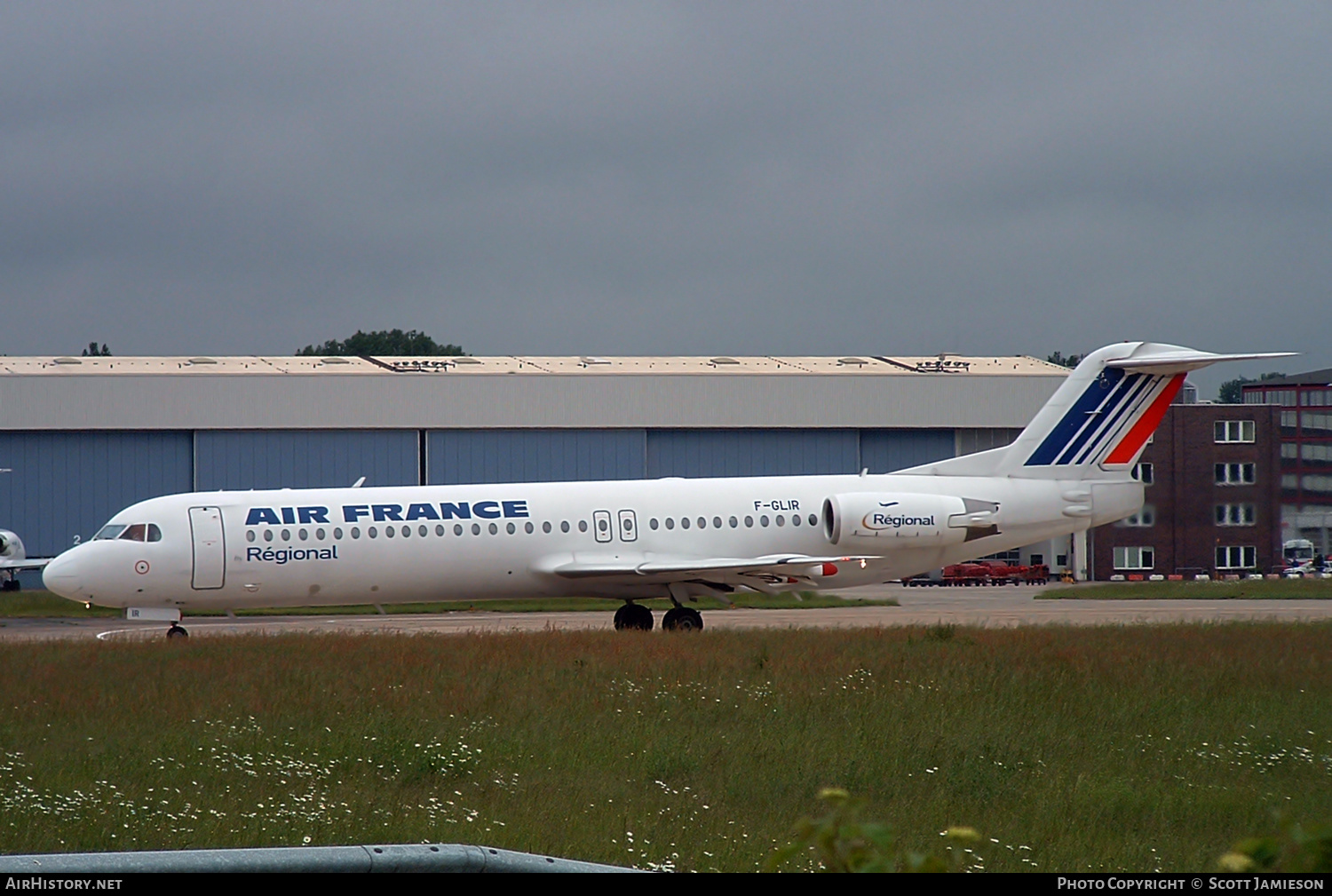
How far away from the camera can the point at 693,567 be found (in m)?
23.7

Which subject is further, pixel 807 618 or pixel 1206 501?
pixel 1206 501

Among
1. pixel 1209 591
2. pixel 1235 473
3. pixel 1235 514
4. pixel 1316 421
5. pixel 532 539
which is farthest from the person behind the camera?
pixel 1316 421

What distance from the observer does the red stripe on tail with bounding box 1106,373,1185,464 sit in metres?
25.9

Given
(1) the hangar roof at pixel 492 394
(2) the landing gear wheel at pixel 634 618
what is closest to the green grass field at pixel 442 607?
(2) the landing gear wheel at pixel 634 618

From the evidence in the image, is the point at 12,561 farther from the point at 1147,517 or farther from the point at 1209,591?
the point at 1209,591

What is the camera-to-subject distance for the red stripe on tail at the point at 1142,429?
2592cm

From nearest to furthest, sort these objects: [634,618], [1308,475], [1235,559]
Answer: [634,618]
[1308,475]
[1235,559]

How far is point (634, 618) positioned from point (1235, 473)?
19617 millimetres

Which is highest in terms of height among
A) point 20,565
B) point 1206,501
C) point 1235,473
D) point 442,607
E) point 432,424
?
point 432,424

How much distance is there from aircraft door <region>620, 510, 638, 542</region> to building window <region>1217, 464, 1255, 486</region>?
1824 cm

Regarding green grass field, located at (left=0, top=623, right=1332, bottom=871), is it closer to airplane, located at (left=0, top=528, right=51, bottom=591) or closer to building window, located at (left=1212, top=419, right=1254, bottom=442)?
airplane, located at (left=0, top=528, right=51, bottom=591)

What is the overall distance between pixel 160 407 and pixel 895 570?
32.9 metres

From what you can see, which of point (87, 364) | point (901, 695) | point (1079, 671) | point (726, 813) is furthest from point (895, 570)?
point (87, 364)

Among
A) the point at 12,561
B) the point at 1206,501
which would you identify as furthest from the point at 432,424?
the point at 1206,501
